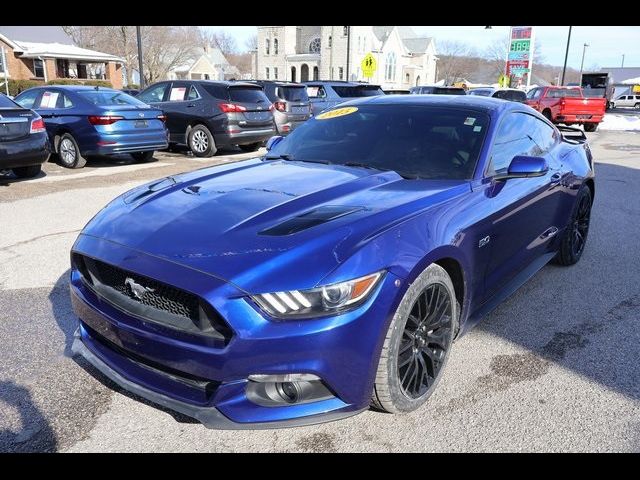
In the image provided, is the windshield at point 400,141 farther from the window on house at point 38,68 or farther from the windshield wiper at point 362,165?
the window on house at point 38,68

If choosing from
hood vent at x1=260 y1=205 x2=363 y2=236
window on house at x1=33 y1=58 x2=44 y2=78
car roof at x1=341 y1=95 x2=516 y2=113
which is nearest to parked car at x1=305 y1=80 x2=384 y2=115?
car roof at x1=341 y1=95 x2=516 y2=113

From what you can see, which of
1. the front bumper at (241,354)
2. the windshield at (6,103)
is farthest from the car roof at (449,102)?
the windshield at (6,103)

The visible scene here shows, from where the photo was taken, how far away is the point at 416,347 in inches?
105

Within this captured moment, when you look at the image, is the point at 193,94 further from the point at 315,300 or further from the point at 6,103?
the point at 315,300

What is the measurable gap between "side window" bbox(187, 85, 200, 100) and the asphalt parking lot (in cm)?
779

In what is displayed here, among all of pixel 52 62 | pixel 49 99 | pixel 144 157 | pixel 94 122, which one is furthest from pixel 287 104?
pixel 52 62

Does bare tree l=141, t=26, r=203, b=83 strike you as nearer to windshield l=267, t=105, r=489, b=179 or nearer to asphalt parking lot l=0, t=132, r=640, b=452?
windshield l=267, t=105, r=489, b=179

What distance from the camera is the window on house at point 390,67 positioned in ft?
238

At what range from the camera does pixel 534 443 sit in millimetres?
2518

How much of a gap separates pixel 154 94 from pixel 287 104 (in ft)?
11.1
